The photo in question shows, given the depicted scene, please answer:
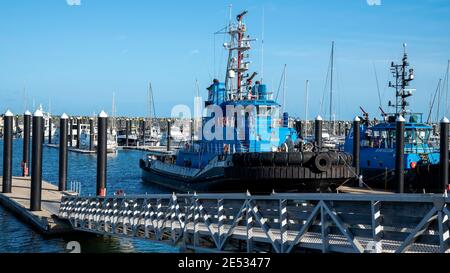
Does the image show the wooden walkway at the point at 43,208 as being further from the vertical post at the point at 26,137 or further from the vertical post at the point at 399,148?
the vertical post at the point at 399,148

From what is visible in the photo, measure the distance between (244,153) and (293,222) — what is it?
60.0 feet

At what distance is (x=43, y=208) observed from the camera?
27438 millimetres

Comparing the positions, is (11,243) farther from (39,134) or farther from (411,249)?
(411,249)

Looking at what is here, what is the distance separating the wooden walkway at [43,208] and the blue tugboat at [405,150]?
65.2 feet

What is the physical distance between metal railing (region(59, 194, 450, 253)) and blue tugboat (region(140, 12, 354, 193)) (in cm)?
997

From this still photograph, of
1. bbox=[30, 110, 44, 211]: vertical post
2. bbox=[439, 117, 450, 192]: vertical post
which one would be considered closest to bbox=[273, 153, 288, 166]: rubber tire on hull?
bbox=[439, 117, 450, 192]: vertical post

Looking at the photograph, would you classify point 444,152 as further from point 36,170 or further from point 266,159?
point 36,170

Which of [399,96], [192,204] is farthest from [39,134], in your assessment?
[399,96]

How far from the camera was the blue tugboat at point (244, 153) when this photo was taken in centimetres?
2738

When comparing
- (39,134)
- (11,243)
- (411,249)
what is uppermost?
(39,134)

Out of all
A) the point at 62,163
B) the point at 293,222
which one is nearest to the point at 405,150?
the point at 62,163
